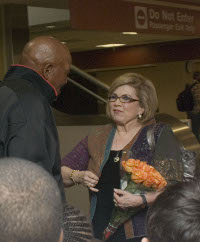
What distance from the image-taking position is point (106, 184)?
292 cm

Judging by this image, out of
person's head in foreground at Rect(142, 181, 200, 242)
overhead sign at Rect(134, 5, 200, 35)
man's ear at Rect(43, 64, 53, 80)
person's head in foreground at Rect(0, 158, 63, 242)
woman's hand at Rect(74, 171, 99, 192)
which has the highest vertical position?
overhead sign at Rect(134, 5, 200, 35)

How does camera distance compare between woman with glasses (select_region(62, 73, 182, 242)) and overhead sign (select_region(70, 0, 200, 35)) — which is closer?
woman with glasses (select_region(62, 73, 182, 242))

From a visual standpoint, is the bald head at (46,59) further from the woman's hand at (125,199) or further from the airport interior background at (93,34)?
the airport interior background at (93,34)

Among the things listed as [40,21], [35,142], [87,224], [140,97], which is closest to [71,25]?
[40,21]

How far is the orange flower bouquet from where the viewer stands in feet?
8.71

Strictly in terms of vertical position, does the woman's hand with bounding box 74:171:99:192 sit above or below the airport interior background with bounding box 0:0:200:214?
below

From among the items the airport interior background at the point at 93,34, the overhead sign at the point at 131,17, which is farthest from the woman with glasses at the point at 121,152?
the overhead sign at the point at 131,17

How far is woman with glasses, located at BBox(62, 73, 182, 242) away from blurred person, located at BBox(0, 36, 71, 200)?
0.43 meters

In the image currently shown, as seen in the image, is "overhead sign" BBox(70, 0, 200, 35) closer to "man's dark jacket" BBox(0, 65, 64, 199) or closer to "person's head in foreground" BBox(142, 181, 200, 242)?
"man's dark jacket" BBox(0, 65, 64, 199)

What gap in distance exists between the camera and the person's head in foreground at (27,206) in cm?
102

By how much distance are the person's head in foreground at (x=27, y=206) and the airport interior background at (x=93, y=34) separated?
466cm

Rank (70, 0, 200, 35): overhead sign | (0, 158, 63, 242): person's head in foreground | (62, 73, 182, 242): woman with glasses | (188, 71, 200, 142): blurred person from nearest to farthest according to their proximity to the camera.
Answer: (0, 158, 63, 242): person's head in foreground → (62, 73, 182, 242): woman with glasses → (70, 0, 200, 35): overhead sign → (188, 71, 200, 142): blurred person

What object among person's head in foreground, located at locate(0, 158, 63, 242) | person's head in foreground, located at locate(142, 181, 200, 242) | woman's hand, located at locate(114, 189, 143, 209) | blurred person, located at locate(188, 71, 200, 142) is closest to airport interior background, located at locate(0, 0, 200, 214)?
blurred person, located at locate(188, 71, 200, 142)

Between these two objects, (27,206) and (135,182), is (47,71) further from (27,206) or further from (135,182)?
(27,206)
